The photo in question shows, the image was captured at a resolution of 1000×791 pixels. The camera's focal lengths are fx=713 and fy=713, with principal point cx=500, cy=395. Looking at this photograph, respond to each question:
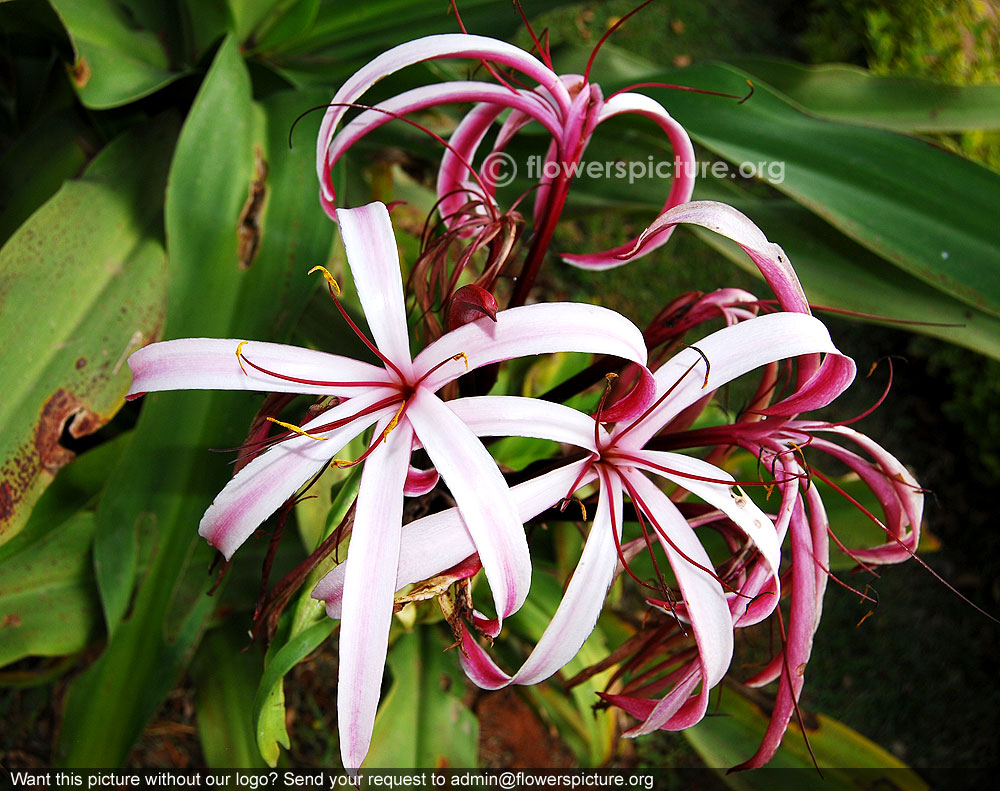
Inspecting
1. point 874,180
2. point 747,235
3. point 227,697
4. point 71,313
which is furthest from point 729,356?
point 227,697

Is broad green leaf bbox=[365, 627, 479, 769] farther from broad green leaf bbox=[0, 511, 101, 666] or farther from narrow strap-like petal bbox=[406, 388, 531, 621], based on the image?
narrow strap-like petal bbox=[406, 388, 531, 621]

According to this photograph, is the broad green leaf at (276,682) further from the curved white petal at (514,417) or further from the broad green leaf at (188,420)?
the broad green leaf at (188,420)

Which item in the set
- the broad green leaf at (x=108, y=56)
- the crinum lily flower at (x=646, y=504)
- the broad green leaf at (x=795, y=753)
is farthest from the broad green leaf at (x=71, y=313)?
the broad green leaf at (x=795, y=753)

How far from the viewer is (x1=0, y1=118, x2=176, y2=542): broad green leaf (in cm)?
70

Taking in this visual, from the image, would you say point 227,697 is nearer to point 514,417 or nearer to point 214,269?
point 214,269

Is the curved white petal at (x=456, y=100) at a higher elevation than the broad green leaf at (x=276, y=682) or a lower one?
higher

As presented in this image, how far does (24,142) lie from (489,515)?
3.22 feet

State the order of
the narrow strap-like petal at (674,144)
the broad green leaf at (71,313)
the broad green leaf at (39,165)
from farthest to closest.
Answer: the broad green leaf at (39,165)
the broad green leaf at (71,313)
the narrow strap-like petal at (674,144)

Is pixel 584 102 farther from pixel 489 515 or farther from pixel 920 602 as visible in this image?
pixel 920 602

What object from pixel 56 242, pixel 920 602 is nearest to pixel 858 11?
pixel 920 602

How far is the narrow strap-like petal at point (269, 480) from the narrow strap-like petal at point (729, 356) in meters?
0.18

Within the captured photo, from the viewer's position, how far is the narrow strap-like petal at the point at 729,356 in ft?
1.43

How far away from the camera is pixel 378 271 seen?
1.50 feet

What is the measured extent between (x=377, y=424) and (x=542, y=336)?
5.0 inches
